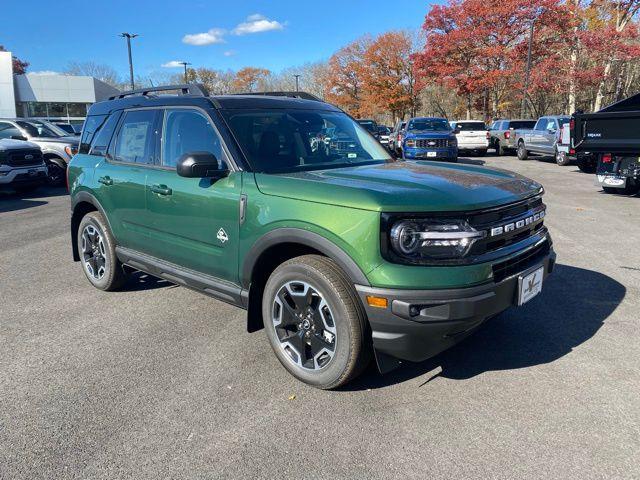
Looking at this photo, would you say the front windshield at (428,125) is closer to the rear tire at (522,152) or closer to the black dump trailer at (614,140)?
the rear tire at (522,152)

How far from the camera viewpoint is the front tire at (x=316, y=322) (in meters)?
2.82

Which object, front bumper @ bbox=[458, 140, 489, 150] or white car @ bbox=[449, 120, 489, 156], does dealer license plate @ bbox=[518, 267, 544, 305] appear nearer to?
white car @ bbox=[449, 120, 489, 156]

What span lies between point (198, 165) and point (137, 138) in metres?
1.48

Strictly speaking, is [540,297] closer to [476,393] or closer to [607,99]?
[476,393]

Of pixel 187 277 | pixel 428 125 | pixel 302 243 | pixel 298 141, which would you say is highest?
pixel 428 125

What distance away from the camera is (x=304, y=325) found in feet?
10.3

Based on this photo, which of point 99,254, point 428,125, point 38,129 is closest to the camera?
point 99,254

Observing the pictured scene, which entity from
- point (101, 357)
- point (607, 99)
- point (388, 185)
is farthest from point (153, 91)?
point (607, 99)

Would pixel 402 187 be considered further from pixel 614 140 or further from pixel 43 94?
pixel 43 94

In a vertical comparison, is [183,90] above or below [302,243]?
above

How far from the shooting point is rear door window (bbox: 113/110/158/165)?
4.22 m

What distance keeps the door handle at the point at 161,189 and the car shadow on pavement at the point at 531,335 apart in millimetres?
2073

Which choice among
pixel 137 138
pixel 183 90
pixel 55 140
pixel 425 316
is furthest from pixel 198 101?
pixel 55 140

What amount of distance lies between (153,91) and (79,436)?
3.32 metres
